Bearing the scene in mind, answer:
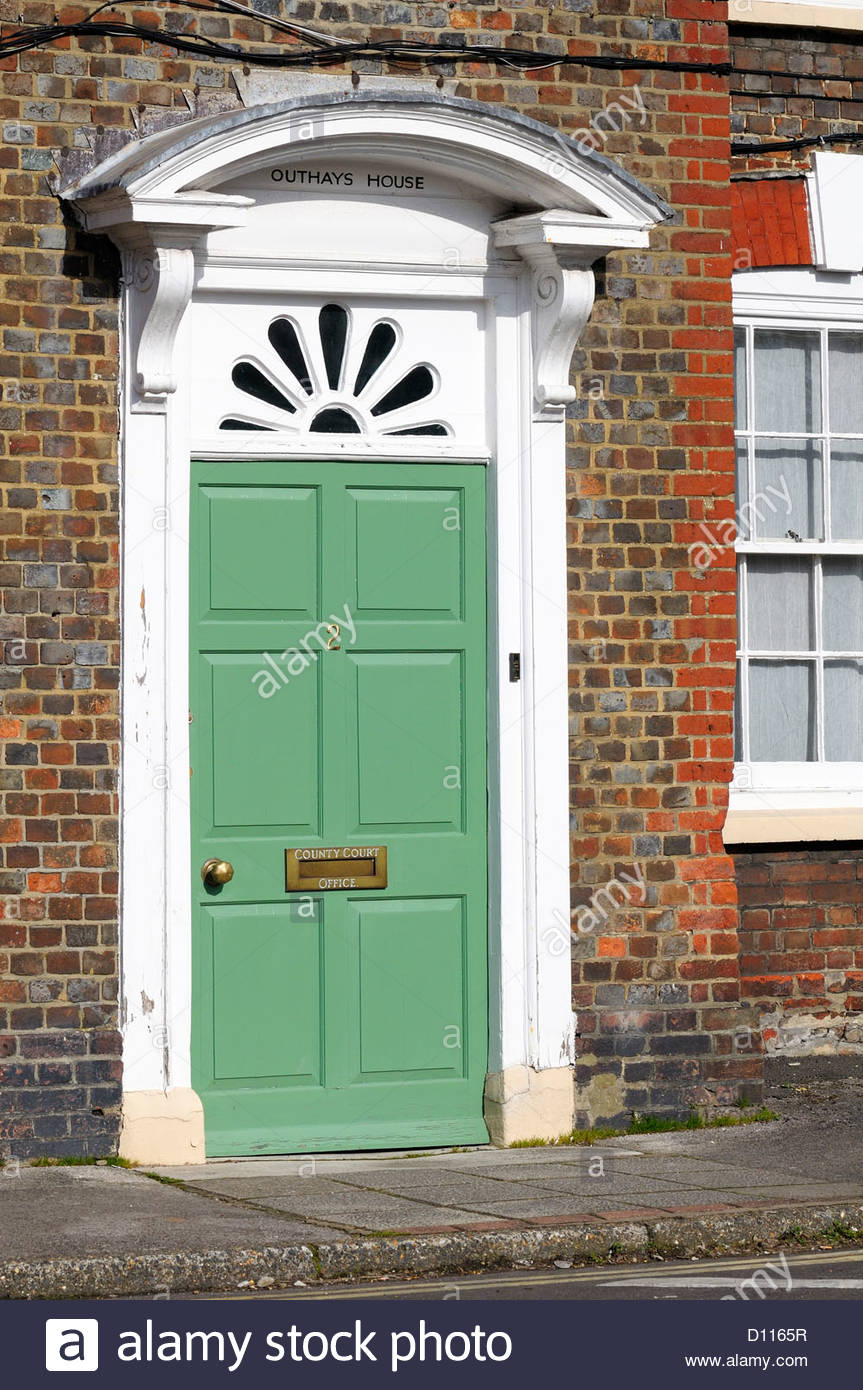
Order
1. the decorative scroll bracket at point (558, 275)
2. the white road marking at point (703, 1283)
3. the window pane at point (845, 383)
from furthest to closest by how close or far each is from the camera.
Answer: the window pane at point (845, 383), the decorative scroll bracket at point (558, 275), the white road marking at point (703, 1283)

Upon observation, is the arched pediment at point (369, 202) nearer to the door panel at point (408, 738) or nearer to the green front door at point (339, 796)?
the green front door at point (339, 796)

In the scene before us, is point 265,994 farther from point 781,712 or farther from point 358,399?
point 781,712

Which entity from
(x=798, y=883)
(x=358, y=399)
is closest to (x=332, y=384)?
(x=358, y=399)

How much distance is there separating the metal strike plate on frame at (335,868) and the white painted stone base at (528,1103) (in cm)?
95

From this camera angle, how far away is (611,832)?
337 inches

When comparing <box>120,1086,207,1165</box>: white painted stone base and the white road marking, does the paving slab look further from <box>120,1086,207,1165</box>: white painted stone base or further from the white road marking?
the white road marking

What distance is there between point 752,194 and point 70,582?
3.67 m

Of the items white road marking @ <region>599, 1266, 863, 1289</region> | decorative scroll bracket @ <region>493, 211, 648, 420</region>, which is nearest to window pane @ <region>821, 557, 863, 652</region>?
decorative scroll bracket @ <region>493, 211, 648, 420</region>

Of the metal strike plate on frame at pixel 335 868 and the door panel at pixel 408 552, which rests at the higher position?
the door panel at pixel 408 552

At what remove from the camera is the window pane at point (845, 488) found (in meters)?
9.67

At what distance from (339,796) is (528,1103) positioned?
4.80ft

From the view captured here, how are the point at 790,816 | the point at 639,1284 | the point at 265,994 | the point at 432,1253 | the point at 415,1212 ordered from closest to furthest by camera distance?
1. the point at 639,1284
2. the point at 432,1253
3. the point at 415,1212
4. the point at 265,994
5. the point at 790,816

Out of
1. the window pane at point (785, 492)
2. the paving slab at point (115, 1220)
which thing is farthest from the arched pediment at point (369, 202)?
the paving slab at point (115, 1220)

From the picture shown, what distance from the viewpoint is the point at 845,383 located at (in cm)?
970
